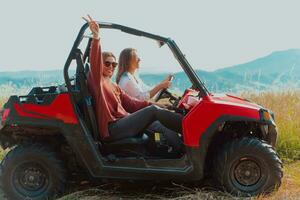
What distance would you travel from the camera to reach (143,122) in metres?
5.97

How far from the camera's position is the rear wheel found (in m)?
6.03

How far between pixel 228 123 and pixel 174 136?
1.62 feet

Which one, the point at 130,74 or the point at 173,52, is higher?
the point at 173,52

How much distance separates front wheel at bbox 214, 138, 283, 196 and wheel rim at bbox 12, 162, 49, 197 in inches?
59.6

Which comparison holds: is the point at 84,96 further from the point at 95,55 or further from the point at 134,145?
the point at 134,145

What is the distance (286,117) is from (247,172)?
9.88 ft

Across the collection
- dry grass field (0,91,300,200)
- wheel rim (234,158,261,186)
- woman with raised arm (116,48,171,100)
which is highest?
woman with raised arm (116,48,171,100)

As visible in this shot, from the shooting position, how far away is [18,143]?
20.7 feet

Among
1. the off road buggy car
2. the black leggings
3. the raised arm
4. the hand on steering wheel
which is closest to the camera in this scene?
the raised arm

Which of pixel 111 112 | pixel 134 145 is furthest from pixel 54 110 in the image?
pixel 134 145

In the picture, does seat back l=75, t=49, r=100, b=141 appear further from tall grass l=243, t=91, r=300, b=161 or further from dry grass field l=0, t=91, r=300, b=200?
tall grass l=243, t=91, r=300, b=161

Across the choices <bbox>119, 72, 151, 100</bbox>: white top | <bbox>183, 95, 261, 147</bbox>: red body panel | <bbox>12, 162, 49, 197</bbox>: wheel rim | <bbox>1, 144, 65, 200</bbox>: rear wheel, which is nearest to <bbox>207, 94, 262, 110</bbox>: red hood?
<bbox>183, 95, 261, 147</bbox>: red body panel

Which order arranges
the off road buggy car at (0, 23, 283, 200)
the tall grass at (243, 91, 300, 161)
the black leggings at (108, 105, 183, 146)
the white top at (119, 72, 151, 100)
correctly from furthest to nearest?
the tall grass at (243, 91, 300, 161) < the white top at (119, 72, 151, 100) < the black leggings at (108, 105, 183, 146) < the off road buggy car at (0, 23, 283, 200)

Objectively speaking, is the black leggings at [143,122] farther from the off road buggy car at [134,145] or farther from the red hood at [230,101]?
the red hood at [230,101]
